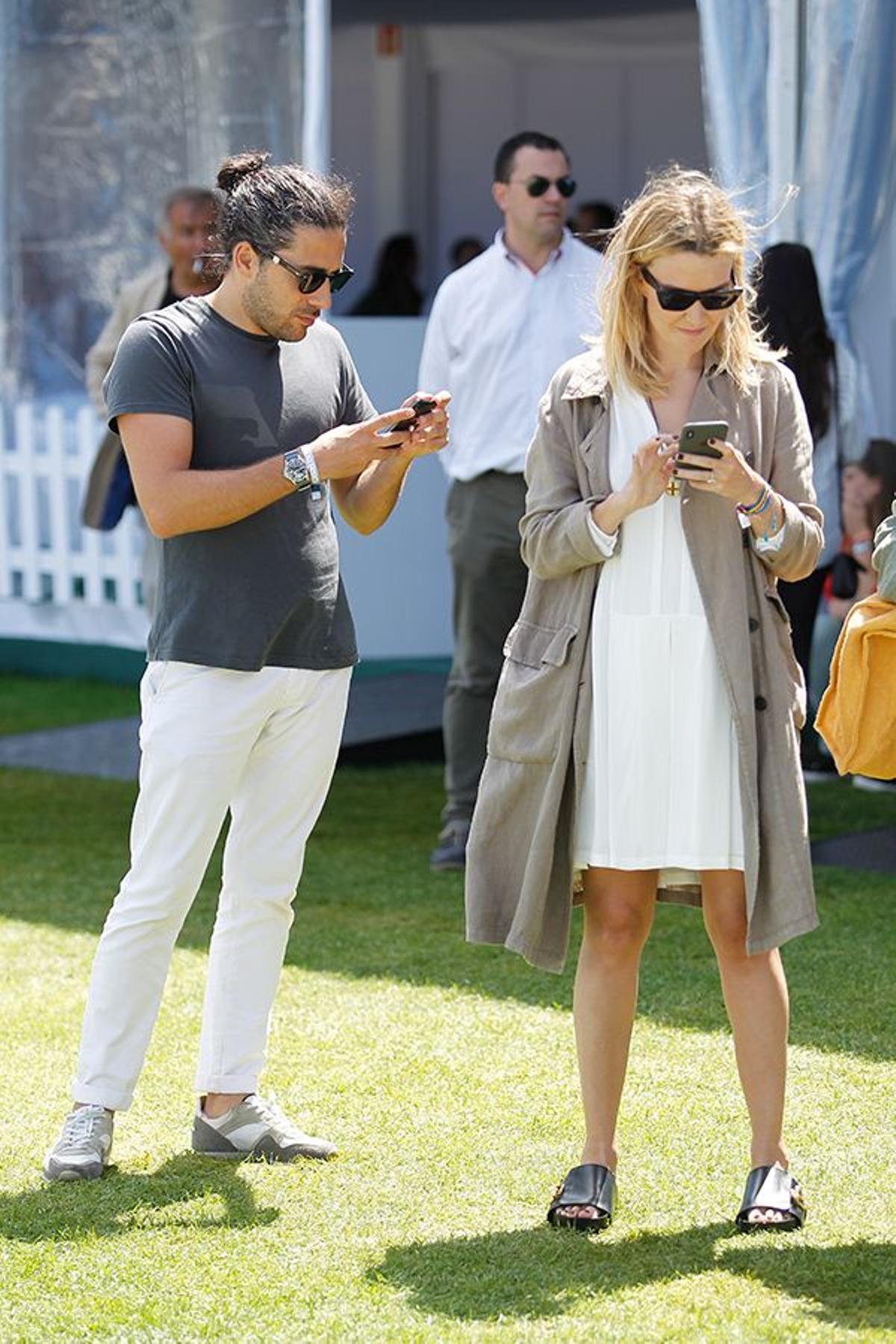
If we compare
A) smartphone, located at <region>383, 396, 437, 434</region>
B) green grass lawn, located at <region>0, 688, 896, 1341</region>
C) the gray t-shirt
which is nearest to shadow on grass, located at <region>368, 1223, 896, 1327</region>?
green grass lawn, located at <region>0, 688, 896, 1341</region>

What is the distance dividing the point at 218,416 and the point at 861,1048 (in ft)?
6.86

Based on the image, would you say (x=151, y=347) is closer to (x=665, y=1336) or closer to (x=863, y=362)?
(x=665, y=1336)

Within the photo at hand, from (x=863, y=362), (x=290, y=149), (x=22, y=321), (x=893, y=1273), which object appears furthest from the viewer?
(x=22, y=321)

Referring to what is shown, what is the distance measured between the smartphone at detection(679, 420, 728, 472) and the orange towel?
1.25ft

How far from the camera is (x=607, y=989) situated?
Answer: 398 cm

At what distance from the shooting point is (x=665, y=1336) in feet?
11.4

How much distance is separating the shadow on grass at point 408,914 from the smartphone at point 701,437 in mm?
1861

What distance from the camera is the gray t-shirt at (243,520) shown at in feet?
13.7

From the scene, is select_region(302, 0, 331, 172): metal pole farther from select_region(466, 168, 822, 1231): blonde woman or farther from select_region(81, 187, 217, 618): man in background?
select_region(466, 168, 822, 1231): blonde woman

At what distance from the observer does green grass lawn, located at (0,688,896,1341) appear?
11.9 feet

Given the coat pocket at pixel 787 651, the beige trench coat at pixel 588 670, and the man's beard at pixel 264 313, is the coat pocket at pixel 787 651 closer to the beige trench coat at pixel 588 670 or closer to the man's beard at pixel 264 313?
the beige trench coat at pixel 588 670

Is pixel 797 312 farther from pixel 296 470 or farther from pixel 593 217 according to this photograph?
pixel 593 217

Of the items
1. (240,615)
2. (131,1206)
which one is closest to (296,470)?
(240,615)

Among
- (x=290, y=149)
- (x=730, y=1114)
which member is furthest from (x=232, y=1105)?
(x=290, y=149)
